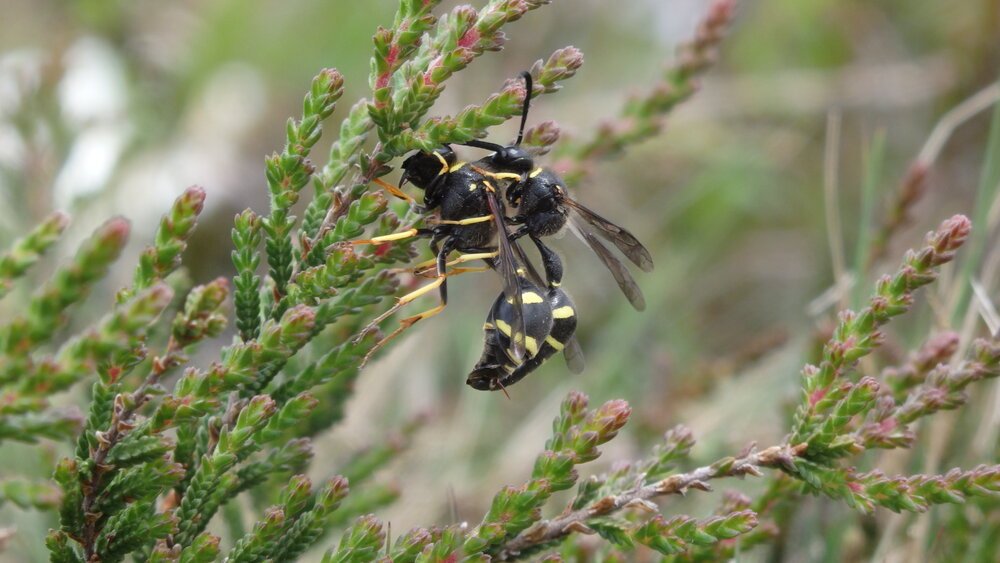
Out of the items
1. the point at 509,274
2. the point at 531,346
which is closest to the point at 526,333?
the point at 531,346

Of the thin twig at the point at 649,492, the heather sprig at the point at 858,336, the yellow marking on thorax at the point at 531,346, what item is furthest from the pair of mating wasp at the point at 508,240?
the heather sprig at the point at 858,336

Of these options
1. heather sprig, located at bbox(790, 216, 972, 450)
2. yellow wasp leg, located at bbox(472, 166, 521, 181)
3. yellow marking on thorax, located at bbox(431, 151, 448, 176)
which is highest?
yellow wasp leg, located at bbox(472, 166, 521, 181)

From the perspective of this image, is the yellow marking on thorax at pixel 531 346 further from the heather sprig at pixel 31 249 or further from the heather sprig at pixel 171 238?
the heather sprig at pixel 31 249

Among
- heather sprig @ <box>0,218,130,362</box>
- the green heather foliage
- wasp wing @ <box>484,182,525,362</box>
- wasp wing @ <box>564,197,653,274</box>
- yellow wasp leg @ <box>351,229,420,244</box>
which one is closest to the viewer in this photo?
heather sprig @ <box>0,218,130,362</box>

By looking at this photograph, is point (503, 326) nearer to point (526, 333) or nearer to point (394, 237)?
point (526, 333)

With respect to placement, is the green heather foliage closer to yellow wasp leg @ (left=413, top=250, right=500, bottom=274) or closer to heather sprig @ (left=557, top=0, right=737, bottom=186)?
yellow wasp leg @ (left=413, top=250, right=500, bottom=274)

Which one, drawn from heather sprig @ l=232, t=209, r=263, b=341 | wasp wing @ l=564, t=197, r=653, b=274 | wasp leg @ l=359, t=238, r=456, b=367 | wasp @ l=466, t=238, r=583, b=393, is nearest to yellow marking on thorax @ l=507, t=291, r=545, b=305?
wasp @ l=466, t=238, r=583, b=393
